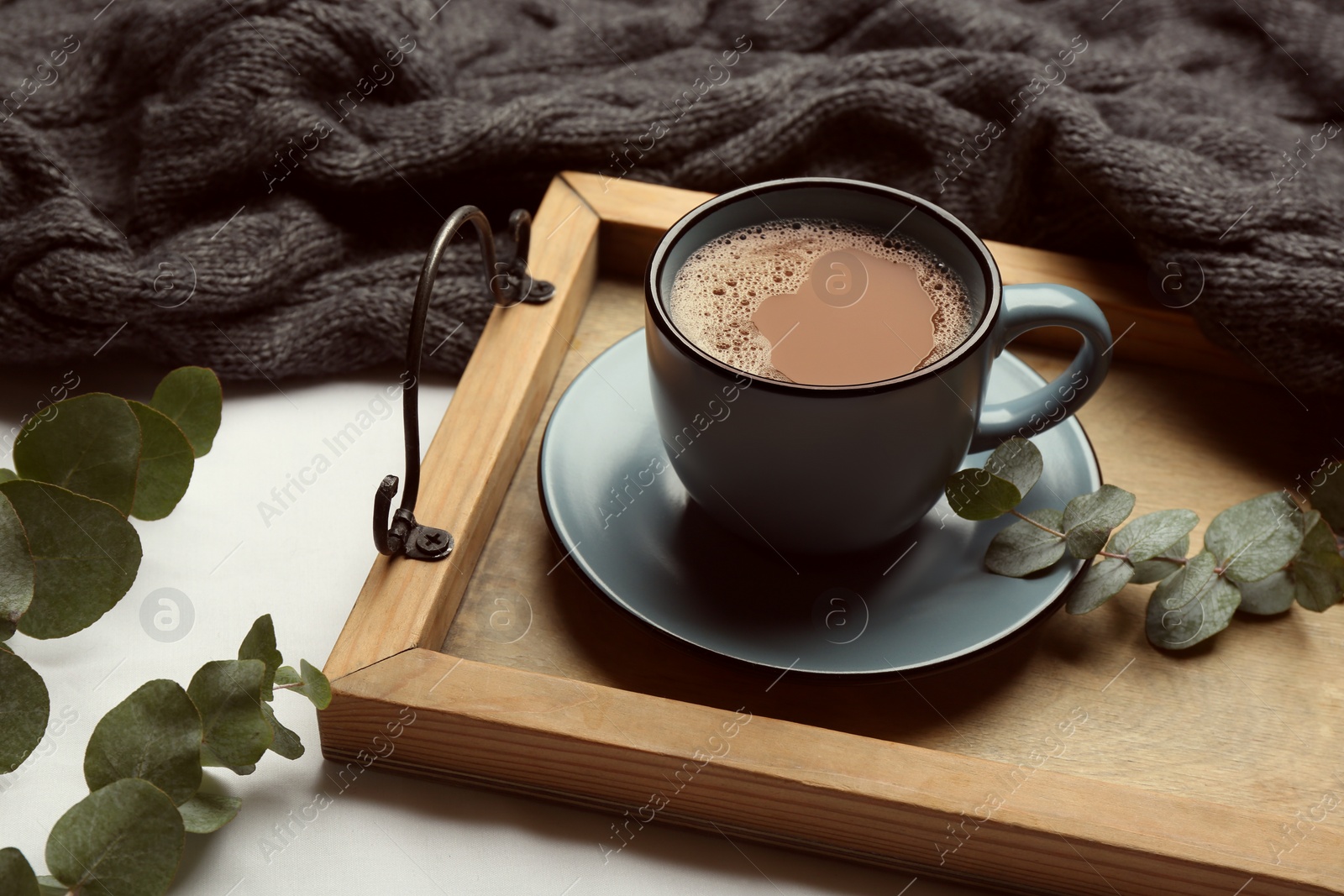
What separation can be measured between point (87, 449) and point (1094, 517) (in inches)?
21.1

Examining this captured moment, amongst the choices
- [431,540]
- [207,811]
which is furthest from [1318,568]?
[207,811]

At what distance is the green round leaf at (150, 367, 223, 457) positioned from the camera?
2.23 ft

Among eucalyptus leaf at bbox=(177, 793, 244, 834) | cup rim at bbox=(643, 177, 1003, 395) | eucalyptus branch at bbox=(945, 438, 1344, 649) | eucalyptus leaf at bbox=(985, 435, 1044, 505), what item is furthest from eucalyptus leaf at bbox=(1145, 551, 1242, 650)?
eucalyptus leaf at bbox=(177, 793, 244, 834)

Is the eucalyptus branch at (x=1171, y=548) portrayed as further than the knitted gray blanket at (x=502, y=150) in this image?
No

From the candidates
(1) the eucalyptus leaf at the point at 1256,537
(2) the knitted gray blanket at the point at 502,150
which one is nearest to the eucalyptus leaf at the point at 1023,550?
(1) the eucalyptus leaf at the point at 1256,537

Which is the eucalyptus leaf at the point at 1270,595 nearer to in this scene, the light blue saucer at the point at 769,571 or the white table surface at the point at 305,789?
the light blue saucer at the point at 769,571

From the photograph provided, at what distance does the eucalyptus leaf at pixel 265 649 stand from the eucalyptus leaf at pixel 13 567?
4.0 inches

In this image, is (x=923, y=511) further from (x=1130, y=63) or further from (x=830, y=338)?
(x=1130, y=63)

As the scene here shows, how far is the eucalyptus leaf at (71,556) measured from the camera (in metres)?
0.55

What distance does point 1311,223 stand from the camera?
2.57 ft

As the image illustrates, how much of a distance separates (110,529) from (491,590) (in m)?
0.21

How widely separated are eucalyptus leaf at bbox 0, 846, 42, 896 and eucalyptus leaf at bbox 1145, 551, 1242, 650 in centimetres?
57

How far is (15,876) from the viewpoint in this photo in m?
0.47

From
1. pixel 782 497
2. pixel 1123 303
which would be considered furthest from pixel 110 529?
pixel 1123 303
